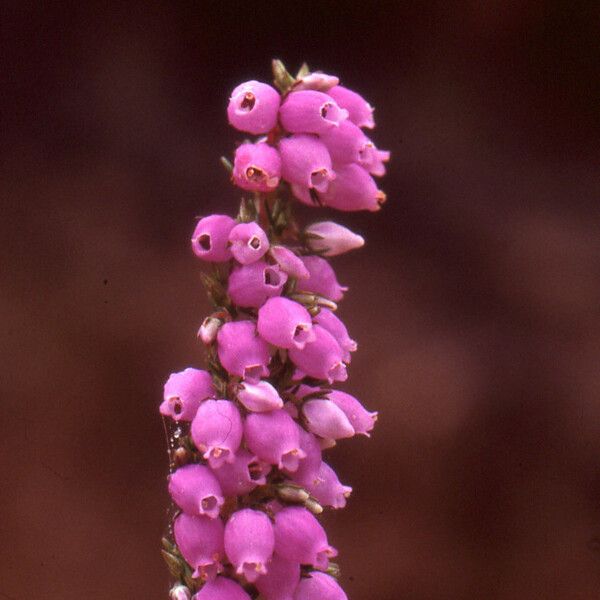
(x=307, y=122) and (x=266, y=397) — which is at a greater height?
(x=307, y=122)

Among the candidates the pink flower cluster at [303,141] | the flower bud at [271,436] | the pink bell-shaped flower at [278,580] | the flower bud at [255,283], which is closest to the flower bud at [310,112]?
the pink flower cluster at [303,141]

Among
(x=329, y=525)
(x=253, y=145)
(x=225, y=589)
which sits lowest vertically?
(x=225, y=589)

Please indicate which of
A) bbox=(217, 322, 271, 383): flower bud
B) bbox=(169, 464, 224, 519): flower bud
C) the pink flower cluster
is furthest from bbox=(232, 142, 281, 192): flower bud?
bbox=(169, 464, 224, 519): flower bud

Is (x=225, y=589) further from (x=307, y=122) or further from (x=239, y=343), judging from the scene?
(x=307, y=122)

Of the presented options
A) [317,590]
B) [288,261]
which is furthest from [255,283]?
[317,590]

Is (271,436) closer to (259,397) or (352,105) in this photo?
(259,397)

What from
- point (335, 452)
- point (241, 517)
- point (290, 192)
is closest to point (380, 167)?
point (290, 192)
